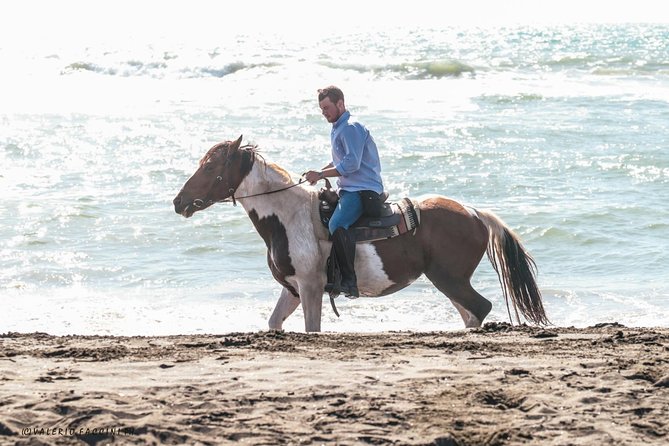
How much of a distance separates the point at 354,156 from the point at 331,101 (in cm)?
45

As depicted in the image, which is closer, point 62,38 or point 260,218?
point 260,218

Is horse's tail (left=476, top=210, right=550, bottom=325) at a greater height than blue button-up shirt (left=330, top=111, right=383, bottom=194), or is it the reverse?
blue button-up shirt (left=330, top=111, right=383, bottom=194)

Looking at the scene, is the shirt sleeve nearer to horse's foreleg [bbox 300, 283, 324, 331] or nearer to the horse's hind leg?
horse's foreleg [bbox 300, 283, 324, 331]

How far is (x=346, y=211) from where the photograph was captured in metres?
8.05

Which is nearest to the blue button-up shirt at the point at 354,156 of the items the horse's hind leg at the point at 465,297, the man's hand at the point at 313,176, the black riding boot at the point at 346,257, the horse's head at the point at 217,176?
the man's hand at the point at 313,176

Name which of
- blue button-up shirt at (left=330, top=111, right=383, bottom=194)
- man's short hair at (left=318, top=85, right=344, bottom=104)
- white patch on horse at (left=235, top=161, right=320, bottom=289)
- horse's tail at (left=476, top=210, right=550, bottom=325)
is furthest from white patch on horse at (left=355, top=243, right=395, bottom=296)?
man's short hair at (left=318, top=85, right=344, bottom=104)

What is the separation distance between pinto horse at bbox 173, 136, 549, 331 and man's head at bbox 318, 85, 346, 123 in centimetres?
72

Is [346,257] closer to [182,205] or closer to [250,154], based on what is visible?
[250,154]

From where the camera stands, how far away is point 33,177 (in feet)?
62.1

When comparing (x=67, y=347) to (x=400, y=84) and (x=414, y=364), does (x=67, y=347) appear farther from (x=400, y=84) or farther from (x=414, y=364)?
(x=400, y=84)

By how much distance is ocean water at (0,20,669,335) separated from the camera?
36.9 ft

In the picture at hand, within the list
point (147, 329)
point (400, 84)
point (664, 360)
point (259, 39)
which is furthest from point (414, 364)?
point (259, 39)

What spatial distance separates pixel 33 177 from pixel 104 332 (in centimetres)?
967

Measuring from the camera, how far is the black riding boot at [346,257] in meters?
8.03
